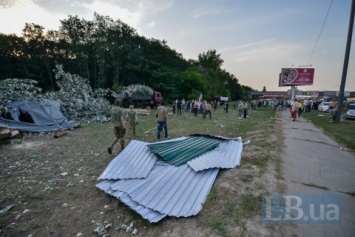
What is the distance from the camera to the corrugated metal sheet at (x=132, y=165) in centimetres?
430

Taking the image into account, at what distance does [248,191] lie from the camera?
3725 millimetres

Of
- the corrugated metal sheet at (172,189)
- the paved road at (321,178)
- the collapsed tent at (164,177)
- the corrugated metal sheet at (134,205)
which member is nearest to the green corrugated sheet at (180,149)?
the collapsed tent at (164,177)

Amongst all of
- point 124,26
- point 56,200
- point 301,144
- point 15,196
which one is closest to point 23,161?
point 15,196

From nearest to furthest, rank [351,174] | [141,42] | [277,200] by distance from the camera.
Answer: [277,200], [351,174], [141,42]

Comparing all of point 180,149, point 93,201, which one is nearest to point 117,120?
point 180,149

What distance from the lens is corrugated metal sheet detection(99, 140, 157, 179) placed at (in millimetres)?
4305

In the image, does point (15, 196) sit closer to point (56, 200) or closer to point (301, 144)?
point (56, 200)

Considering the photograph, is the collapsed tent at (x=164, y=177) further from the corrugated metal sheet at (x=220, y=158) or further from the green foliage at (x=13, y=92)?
the green foliage at (x=13, y=92)

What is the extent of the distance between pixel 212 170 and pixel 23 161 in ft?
19.6

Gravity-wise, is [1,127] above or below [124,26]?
below

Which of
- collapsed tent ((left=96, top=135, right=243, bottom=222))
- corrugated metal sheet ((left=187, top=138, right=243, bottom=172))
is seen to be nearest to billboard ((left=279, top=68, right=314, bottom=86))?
corrugated metal sheet ((left=187, top=138, right=243, bottom=172))

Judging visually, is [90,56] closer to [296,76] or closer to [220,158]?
[296,76]

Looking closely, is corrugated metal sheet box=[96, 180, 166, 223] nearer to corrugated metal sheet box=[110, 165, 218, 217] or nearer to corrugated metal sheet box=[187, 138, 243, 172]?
corrugated metal sheet box=[110, 165, 218, 217]

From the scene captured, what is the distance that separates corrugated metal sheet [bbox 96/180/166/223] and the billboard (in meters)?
35.0
